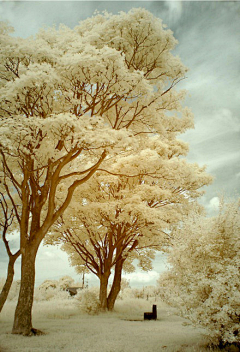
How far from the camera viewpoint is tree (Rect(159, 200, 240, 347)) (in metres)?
5.82

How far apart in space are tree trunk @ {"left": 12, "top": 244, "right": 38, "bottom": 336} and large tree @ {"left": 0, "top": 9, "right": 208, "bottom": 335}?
0.03 meters

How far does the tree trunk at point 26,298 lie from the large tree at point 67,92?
3 cm

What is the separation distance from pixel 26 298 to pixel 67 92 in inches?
276

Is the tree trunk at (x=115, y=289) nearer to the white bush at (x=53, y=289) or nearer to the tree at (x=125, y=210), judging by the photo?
the tree at (x=125, y=210)

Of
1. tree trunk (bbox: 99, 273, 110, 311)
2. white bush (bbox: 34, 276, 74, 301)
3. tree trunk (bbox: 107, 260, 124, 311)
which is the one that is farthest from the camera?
white bush (bbox: 34, 276, 74, 301)

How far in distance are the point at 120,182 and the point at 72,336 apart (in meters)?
8.42

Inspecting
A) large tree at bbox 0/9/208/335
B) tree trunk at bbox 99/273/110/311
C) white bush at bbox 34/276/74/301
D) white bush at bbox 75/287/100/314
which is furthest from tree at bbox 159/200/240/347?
white bush at bbox 34/276/74/301

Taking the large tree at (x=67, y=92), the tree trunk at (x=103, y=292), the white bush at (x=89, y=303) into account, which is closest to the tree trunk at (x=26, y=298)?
the large tree at (x=67, y=92)

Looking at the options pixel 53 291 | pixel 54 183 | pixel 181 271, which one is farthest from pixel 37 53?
pixel 53 291

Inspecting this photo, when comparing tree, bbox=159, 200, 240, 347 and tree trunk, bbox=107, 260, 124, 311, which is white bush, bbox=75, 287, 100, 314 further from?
tree, bbox=159, 200, 240, 347

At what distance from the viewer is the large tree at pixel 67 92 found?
8.23 meters

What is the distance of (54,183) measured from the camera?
31.9 ft

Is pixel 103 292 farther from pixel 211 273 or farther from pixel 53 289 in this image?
pixel 53 289

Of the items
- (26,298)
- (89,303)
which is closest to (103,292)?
(89,303)
